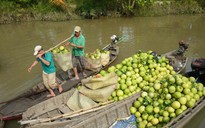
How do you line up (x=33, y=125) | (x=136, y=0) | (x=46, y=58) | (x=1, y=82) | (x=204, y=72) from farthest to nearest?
(x=136, y=0), (x=1, y=82), (x=204, y=72), (x=46, y=58), (x=33, y=125)

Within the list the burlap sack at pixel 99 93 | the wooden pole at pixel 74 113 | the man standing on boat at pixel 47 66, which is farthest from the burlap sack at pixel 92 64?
the wooden pole at pixel 74 113

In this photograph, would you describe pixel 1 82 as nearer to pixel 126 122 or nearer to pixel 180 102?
pixel 126 122

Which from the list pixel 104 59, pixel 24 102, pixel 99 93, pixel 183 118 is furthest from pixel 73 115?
pixel 104 59

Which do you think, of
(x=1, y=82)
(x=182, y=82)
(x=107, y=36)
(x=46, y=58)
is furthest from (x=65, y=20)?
(x=182, y=82)

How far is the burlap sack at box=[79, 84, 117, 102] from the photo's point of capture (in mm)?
6349

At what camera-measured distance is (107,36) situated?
1561 centimetres

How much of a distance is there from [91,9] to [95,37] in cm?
545

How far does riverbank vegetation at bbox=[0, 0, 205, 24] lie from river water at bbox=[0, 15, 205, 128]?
67 cm

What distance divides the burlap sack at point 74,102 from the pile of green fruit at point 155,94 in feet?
3.21

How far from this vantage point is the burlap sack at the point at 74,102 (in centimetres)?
647

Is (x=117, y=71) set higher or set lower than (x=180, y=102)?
higher

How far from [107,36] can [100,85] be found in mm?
9481

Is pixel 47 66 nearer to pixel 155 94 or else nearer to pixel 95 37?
pixel 155 94

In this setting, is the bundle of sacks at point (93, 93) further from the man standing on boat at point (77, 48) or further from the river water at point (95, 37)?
the river water at point (95, 37)
